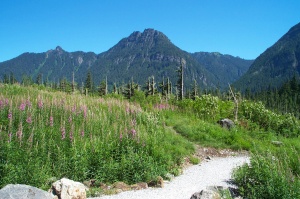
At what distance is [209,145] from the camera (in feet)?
52.7

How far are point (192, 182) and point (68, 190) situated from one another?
14.9ft

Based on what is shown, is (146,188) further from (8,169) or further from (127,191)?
(8,169)

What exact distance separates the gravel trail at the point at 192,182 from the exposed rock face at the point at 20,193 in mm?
2263

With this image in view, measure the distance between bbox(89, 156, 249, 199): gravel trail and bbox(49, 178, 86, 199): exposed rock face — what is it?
1.03m

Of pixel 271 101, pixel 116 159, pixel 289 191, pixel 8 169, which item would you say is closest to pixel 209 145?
pixel 116 159

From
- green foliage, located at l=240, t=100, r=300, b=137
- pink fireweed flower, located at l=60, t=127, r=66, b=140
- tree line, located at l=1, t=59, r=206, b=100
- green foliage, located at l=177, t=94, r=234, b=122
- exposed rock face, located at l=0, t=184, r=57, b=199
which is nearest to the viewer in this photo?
exposed rock face, located at l=0, t=184, r=57, b=199

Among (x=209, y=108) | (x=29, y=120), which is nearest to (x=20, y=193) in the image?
(x=29, y=120)

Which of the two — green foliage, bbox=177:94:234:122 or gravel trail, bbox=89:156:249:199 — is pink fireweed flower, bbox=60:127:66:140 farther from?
green foliage, bbox=177:94:234:122

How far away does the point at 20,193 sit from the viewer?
6832 millimetres

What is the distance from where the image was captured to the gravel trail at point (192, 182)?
9180mm

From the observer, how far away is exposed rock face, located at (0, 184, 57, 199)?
6.71 meters

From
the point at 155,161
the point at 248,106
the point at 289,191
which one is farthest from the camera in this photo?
the point at 248,106

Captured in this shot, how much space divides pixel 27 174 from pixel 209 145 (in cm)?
977

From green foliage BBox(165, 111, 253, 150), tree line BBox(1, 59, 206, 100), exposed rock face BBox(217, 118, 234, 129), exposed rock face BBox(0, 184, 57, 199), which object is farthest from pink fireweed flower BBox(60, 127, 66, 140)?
tree line BBox(1, 59, 206, 100)
